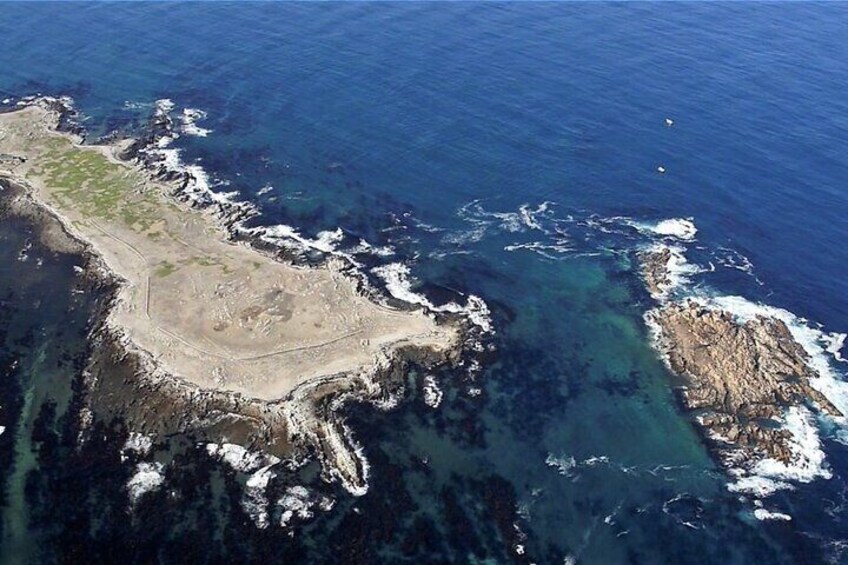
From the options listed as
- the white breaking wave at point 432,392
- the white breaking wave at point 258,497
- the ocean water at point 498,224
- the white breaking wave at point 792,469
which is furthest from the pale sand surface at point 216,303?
the white breaking wave at point 792,469

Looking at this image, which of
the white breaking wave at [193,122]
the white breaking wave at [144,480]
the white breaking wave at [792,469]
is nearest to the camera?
the white breaking wave at [144,480]

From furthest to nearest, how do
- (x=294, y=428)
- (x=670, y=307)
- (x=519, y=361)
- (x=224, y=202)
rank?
(x=224, y=202)
(x=670, y=307)
(x=519, y=361)
(x=294, y=428)

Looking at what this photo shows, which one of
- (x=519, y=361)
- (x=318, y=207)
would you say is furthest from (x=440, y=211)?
(x=519, y=361)

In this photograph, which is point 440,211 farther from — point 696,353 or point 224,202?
point 696,353

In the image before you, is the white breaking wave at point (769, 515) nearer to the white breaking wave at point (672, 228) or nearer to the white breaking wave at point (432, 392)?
the white breaking wave at point (432, 392)

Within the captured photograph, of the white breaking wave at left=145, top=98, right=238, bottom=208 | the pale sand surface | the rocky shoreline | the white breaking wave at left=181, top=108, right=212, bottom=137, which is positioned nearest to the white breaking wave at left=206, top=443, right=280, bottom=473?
the pale sand surface

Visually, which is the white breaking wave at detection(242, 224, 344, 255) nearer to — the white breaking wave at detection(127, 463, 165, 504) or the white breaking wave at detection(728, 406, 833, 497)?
the white breaking wave at detection(127, 463, 165, 504)

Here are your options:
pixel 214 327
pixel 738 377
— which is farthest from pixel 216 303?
pixel 738 377
